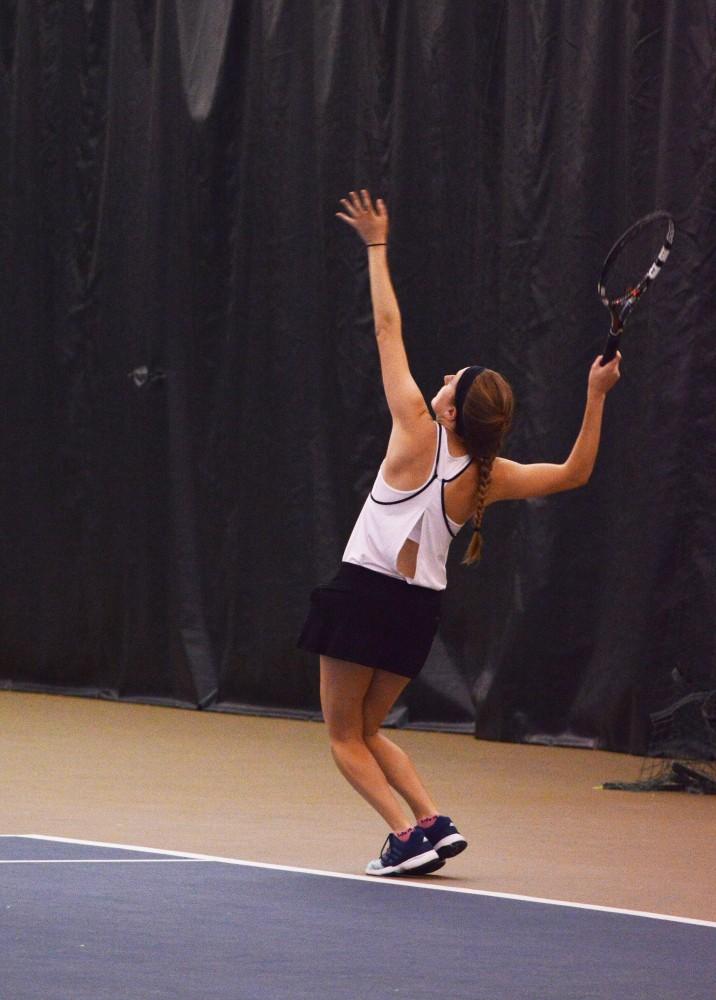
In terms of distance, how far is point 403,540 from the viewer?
4324 mm

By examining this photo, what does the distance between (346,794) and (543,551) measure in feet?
5.42

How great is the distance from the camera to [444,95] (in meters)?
7.75

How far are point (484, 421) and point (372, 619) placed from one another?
52 centimetres

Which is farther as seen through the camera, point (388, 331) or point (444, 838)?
point (444, 838)

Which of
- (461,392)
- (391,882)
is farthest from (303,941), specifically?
→ (461,392)

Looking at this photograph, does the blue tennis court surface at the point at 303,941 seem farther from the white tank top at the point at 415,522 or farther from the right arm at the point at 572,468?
the right arm at the point at 572,468

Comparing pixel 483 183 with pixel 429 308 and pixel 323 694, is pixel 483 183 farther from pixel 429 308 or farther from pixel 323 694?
pixel 323 694

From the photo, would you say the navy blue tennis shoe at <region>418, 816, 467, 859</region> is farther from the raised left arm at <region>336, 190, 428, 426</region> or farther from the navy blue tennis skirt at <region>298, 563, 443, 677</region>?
Result: the raised left arm at <region>336, 190, 428, 426</region>

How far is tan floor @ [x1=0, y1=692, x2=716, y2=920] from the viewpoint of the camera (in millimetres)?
4723

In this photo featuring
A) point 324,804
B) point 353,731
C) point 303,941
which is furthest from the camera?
point 324,804

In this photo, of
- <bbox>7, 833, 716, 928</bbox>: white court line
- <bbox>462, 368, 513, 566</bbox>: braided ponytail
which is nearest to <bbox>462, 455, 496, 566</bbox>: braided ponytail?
<bbox>462, 368, 513, 566</bbox>: braided ponytail

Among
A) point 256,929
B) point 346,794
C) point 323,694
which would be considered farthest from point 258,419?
point 256,929

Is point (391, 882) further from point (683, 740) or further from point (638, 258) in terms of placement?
point (683, 740)

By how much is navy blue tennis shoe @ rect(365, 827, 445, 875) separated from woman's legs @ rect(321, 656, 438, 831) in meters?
0.04
